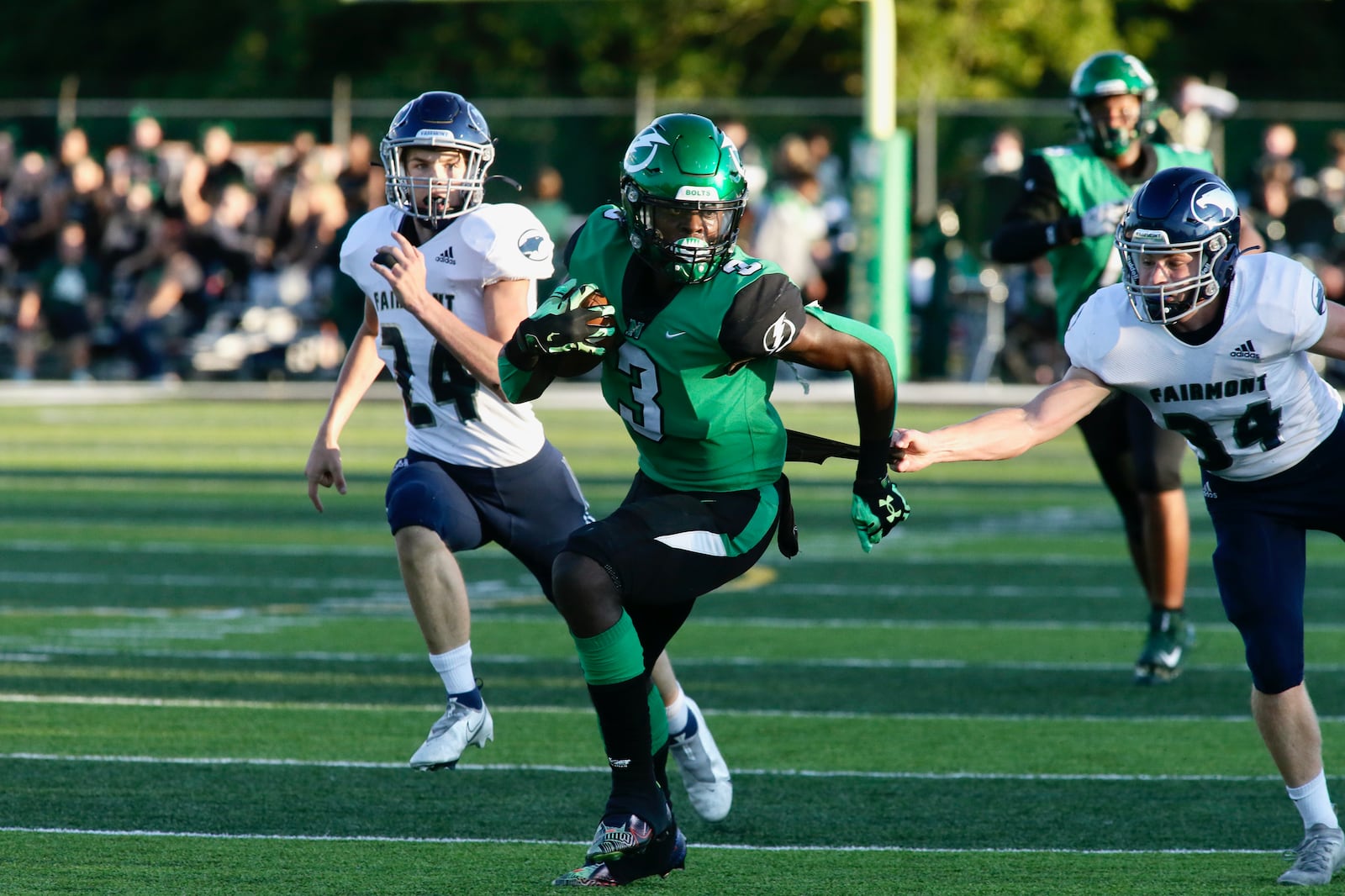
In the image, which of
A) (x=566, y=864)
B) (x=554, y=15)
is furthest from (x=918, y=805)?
(x=554, y=15)

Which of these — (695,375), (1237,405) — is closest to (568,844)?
(695,375)

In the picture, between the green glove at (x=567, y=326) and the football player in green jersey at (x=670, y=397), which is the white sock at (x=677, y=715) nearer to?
the football player in green jersey at (x=670, y=397)

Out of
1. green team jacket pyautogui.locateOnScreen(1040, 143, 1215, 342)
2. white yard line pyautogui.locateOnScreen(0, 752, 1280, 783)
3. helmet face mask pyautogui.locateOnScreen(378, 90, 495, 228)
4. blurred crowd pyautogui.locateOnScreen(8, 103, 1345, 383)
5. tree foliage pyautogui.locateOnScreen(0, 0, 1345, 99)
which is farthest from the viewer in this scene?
tree foliage pyautogui.locateOnScreen(0, 0, 1345, 99)

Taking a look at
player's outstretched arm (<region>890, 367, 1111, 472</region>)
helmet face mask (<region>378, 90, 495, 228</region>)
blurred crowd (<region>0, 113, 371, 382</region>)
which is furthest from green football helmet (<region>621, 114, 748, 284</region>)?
blurred crowd (<region>0, 113, 371, 382</region>)

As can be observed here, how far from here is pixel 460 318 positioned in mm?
5707

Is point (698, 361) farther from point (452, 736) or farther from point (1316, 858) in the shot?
point (1316, 858)

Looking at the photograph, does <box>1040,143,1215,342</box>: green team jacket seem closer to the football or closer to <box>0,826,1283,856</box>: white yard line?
<box>0,826,1283,856</box>: white yard line

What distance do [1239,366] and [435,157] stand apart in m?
2.28

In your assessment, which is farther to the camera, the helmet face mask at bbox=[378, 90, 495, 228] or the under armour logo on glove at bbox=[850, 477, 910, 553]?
the helmet face mask at bbox=[378, 90, 495, 228]

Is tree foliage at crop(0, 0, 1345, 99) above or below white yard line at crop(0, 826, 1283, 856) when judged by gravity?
above

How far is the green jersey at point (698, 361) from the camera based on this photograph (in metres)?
4.59

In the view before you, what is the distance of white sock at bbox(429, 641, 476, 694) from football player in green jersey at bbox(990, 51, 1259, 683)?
275 cm

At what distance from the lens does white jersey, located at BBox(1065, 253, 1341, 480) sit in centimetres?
465

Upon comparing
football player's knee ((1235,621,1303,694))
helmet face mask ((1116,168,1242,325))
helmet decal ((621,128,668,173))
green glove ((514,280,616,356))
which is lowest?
football player's knee ((1235,621,1303,694))
